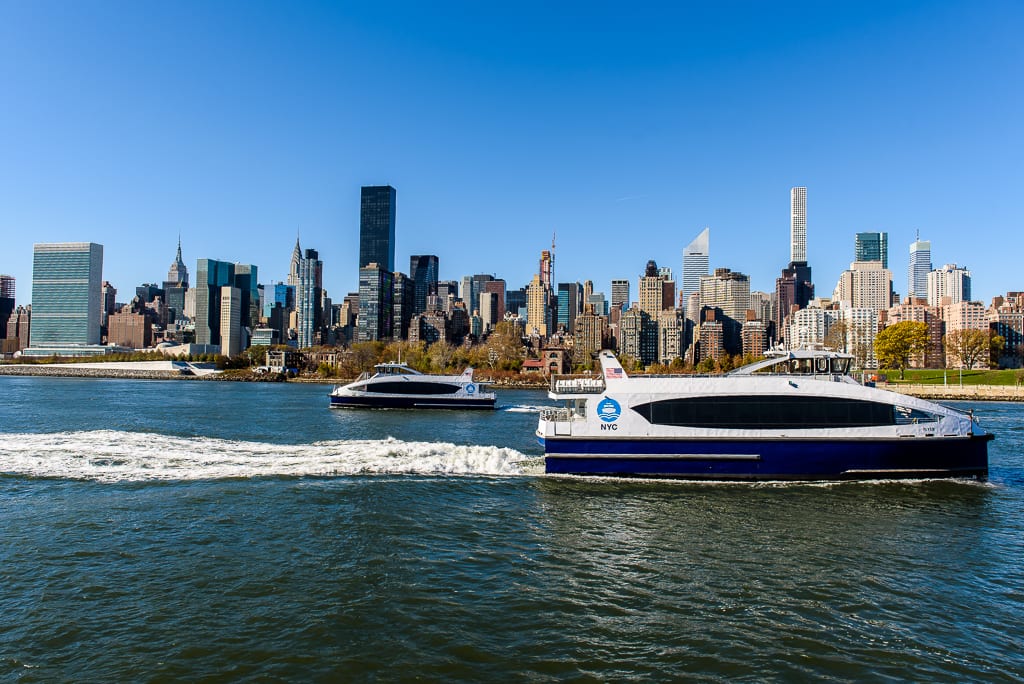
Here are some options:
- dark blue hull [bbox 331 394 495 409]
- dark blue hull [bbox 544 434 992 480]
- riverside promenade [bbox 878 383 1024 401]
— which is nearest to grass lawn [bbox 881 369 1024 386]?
riverside promenade [bbox 878 383 1024 401]

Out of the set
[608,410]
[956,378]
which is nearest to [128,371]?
[608,410]

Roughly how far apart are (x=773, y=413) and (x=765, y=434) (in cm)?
89

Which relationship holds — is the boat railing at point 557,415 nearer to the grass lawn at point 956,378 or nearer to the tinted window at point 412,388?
the tinted window at point 412,388

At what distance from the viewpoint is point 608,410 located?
2541 cm

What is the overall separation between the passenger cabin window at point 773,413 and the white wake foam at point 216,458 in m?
6.62

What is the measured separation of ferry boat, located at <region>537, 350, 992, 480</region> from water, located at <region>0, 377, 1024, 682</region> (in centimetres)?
88

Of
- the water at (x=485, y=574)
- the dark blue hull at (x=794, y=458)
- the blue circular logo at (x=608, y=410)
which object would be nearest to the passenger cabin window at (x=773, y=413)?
the dark blue hull at (x=794, y=458)

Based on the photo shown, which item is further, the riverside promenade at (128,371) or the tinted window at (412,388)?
the riverside promenade at (128,371)

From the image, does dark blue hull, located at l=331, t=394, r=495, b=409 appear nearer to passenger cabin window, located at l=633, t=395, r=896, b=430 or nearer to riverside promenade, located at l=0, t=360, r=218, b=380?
passenger cabin window, located at l=633, t=395, r=896, b=430

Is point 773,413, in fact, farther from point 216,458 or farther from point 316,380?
point 316,380

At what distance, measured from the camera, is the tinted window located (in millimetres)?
65812

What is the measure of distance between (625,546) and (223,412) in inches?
1855

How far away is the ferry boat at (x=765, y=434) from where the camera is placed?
24469 mm

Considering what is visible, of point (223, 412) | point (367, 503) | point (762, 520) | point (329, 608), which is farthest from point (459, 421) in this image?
point (329, 608)
